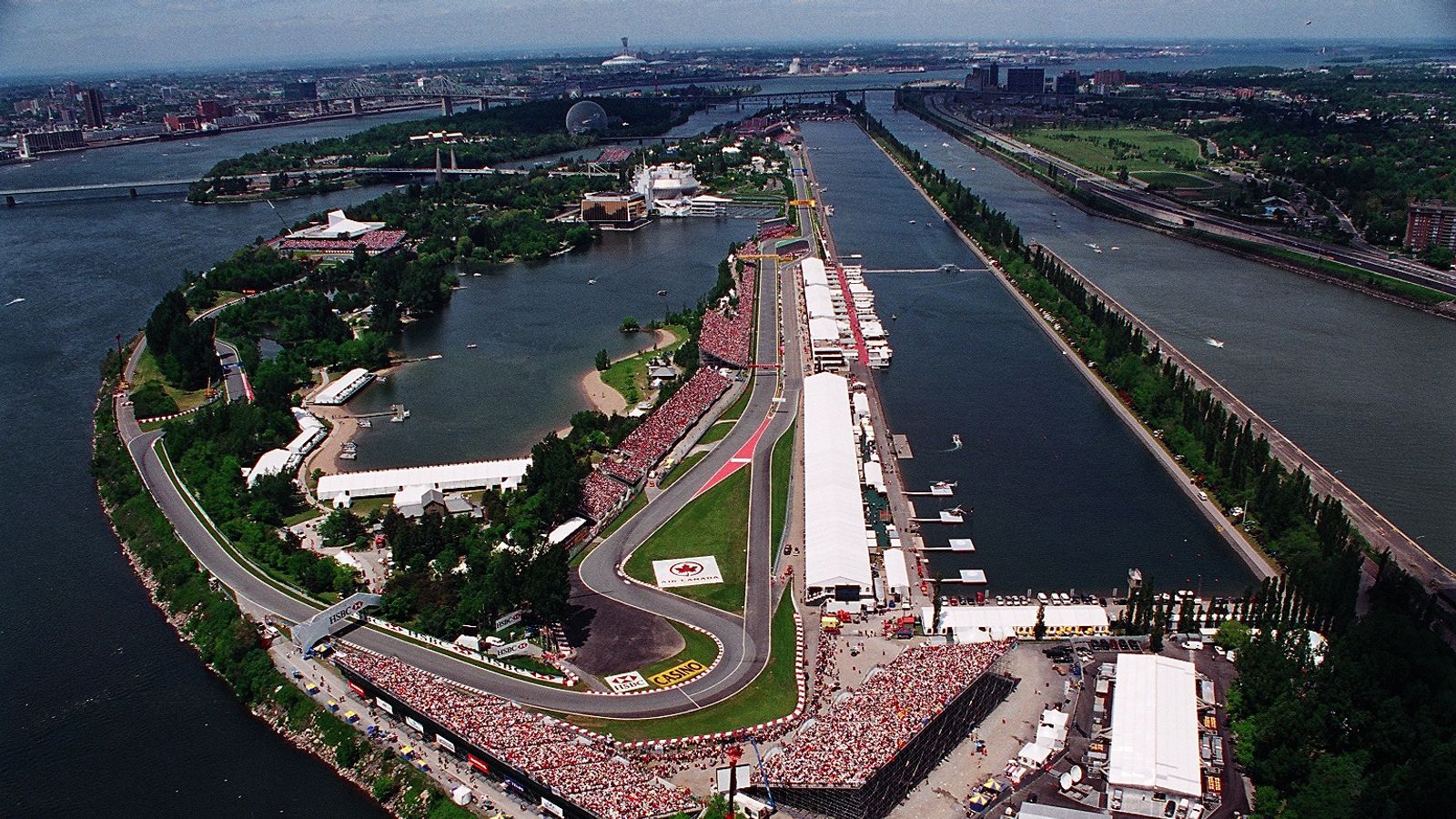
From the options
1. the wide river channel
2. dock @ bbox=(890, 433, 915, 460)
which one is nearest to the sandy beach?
the wide river channel

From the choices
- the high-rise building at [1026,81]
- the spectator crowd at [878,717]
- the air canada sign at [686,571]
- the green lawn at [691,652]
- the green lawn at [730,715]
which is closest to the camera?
the spectator crowd at [878,717]

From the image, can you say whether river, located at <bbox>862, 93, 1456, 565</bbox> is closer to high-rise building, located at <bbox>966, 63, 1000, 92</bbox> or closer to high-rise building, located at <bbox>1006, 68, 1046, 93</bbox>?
high-rise building, located at <bbox>1006, 68, 1046, 93</bbox>

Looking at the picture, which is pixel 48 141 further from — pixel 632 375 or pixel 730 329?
pixel 632 375

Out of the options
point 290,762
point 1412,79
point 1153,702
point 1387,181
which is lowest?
point 290,762

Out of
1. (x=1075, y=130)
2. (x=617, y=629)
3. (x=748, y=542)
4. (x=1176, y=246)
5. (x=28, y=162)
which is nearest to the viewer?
(x=617, y=629)

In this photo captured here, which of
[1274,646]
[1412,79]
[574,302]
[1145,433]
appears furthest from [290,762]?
[1412,79]

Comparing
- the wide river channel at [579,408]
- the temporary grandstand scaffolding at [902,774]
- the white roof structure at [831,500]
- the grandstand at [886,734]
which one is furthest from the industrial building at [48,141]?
the temporary grandstand scaffolding at [902,774]

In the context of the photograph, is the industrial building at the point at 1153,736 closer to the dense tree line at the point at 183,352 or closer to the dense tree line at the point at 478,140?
the dense tree line at the point at 183,352

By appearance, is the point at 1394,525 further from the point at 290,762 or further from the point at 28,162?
the point at 28,162
